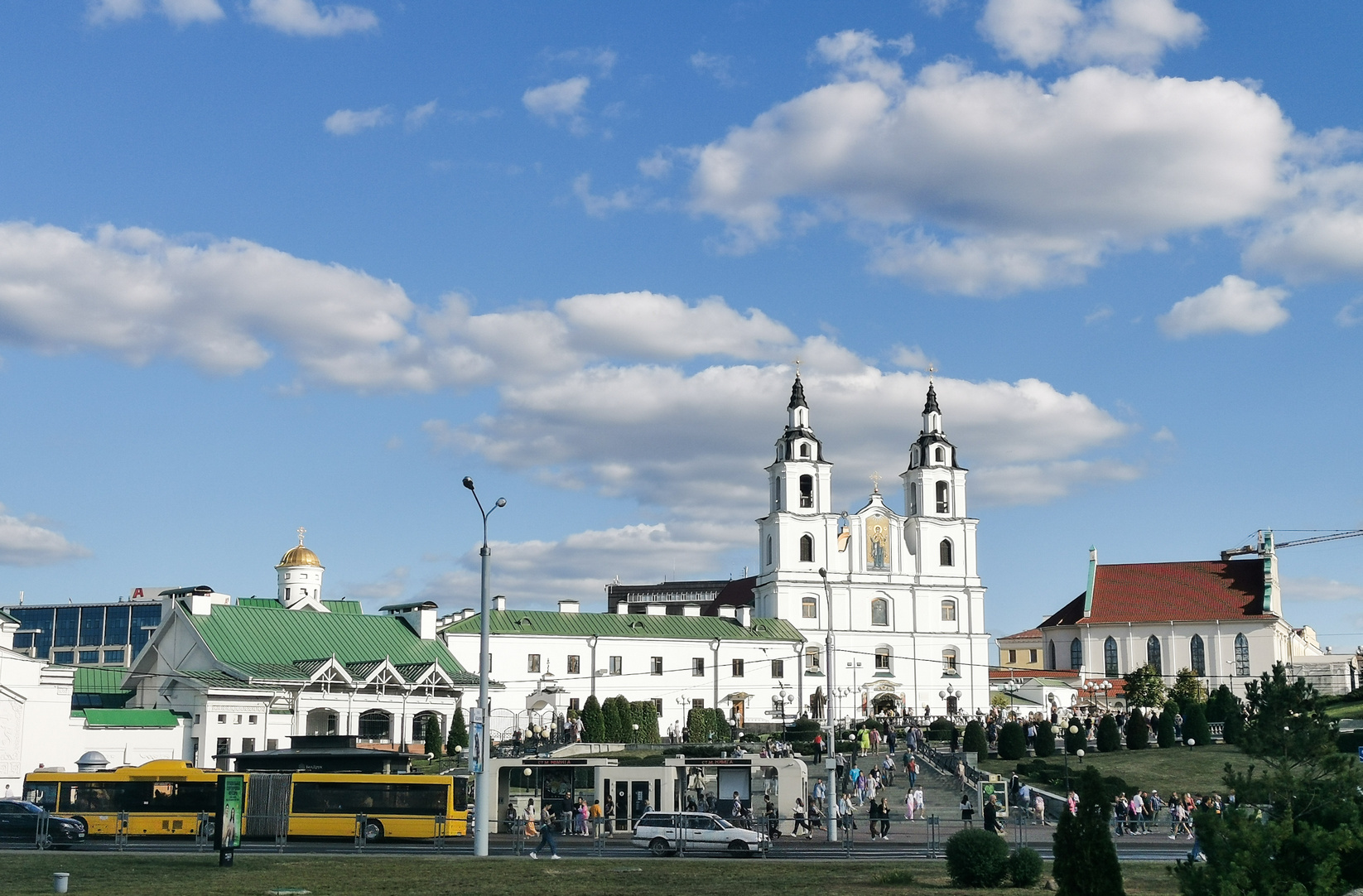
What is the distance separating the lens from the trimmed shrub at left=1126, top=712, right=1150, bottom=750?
213 ft

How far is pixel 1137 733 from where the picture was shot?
64.9 meters

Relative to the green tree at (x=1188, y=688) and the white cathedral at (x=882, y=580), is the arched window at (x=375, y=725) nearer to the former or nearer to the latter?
the white cathedral at (x=882, y=580)

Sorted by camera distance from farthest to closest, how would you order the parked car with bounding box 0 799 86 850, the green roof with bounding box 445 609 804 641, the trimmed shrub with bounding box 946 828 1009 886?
the green roof with bounding box 445 609 804 641 → the parked car with bounding box 0 799 86 850 → the trimmed shrub with bounding box 946 828 1009 886

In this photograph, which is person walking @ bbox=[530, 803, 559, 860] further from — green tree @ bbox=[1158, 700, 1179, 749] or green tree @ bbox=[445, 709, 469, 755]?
green tree @ bbox=[1158, 700, 1179, 749]

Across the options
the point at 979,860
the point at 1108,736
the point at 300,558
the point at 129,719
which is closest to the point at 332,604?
the point at 300,558

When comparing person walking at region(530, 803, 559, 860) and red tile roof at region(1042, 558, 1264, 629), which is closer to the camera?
person walking at region(530, 803, 559, 860)

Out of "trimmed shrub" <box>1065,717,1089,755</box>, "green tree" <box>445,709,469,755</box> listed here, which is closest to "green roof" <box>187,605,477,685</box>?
"green tree" <box>445,709,469,755</box>

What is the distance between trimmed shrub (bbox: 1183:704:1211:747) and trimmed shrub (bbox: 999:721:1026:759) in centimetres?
910

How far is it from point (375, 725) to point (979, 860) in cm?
4658

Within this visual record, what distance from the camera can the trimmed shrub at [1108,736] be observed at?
63.9m

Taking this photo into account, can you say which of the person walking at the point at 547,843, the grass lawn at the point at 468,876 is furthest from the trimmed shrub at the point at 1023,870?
the person walking at the point at 547,843

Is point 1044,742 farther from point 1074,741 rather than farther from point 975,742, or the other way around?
point 975,742

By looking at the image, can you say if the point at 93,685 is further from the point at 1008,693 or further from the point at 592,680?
the point at 1008,693

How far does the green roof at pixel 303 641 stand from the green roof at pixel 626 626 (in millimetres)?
3382
